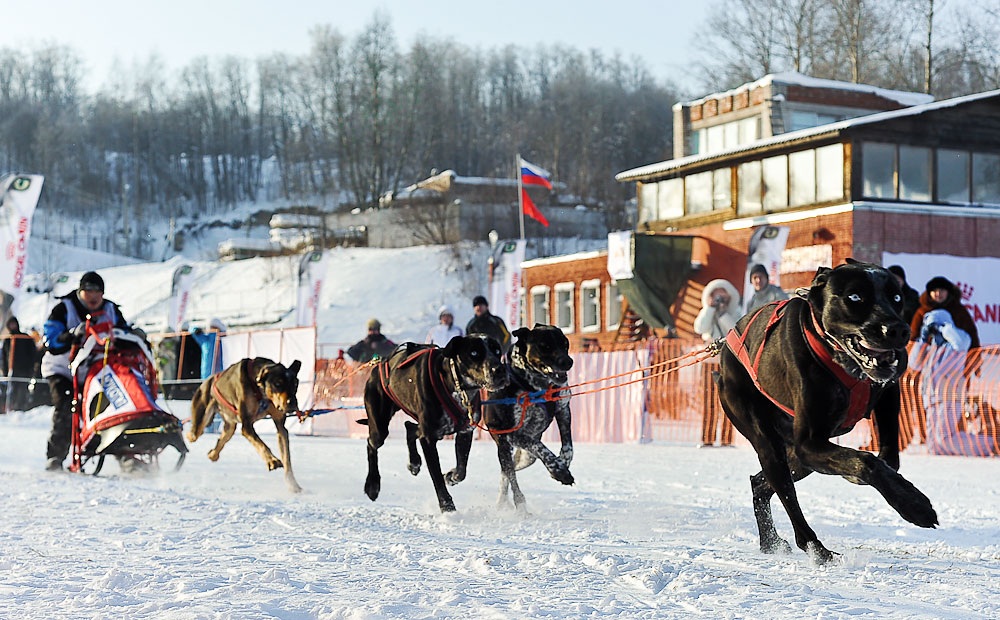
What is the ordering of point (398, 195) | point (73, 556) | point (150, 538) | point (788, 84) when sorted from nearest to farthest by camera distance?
point (73, 556)
point (150, 538)
point (788, 84)
point (398, 195)

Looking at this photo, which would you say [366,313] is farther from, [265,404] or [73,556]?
[73,556]

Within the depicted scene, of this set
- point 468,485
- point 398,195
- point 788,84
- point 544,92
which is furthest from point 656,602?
point 544,92

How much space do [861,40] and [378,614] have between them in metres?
36.5

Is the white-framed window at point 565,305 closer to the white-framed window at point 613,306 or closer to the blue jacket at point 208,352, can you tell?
the white-framed window at point 613,306

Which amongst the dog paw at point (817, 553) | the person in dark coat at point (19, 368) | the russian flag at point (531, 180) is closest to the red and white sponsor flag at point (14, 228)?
the person in dark coat at point (19, 368)

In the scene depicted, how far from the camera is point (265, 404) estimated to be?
326 inches

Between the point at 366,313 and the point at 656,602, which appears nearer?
the point at 656,602

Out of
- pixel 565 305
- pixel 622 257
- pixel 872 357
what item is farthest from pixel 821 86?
pixel 872 357

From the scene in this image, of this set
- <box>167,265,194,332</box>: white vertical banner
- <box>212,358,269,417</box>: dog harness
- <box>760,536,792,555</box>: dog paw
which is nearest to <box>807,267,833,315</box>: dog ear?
<box>760,536,792,555</box>: dog paw

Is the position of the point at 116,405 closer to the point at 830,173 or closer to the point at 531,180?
the point at 830,173

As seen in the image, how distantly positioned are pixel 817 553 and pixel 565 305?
24129mm

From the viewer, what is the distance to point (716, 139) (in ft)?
95.9

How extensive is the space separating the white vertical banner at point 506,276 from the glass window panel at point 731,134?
13.1 meters

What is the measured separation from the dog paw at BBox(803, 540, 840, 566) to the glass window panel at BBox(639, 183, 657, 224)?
2251 centimetres
